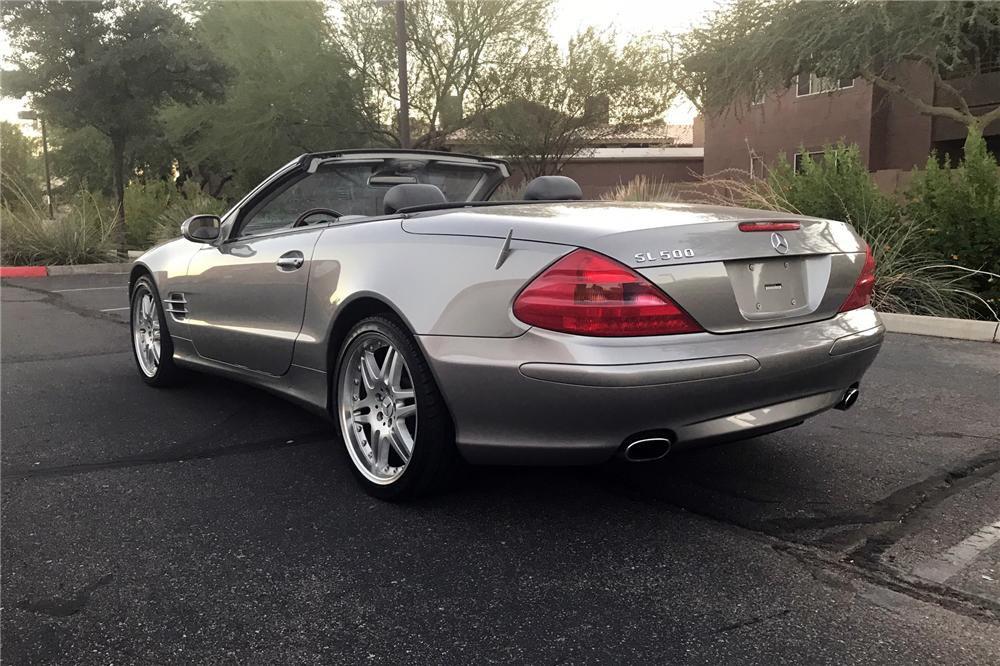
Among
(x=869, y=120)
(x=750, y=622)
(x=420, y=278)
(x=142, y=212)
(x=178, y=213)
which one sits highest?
(x=869, y=120)

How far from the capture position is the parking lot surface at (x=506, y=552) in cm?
227

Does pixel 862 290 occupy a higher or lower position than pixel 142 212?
lower

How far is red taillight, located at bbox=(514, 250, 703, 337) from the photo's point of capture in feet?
8.61

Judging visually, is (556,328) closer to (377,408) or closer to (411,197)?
(377,408)

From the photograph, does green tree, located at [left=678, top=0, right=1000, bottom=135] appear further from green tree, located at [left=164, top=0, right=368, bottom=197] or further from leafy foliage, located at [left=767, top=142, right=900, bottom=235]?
green tree, located at [left=164, top=0, right=368, bottom=197]

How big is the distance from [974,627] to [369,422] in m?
2.21

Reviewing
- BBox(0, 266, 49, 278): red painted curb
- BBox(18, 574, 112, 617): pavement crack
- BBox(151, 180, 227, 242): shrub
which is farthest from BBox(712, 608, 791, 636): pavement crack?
BBox(151, 180, 227, 242): shrub

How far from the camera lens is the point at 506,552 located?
2.84m

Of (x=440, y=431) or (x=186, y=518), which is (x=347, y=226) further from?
(x=186, y=518)

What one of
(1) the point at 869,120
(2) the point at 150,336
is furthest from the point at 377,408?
(1) the point at 869,120

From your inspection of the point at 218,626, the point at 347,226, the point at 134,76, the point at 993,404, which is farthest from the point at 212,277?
the point at 134,76

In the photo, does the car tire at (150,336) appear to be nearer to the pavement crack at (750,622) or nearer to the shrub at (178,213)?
the pavement crack at (750,622)

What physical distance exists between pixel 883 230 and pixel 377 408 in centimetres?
699

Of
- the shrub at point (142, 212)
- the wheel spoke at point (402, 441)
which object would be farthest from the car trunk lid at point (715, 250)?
the shrub at point (142, 212)
